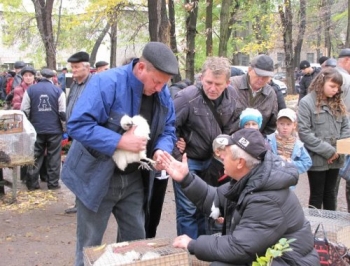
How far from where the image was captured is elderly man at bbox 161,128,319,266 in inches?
107

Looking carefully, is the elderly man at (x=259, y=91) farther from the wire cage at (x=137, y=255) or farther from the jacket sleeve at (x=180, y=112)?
the wire cage at (x=137, y=255)

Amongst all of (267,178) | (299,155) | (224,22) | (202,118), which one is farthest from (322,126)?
(224,22)

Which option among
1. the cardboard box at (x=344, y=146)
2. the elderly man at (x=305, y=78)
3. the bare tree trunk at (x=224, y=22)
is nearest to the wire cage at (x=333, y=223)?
the cardboard box at (x=344, y=146)

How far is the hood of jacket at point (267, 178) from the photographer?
2762 mm

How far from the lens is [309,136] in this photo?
4.91 meters

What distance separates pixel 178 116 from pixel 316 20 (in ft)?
89.2

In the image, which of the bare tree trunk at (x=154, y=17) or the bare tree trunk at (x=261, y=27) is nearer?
the bare tree trunk at (x=154, y=17)

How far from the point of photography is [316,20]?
29047mm

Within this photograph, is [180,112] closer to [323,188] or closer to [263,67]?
[263,67]

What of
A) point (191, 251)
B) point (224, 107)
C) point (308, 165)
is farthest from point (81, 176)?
point (308, 165)

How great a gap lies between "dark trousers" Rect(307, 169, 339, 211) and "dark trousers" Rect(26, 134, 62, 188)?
4.27 meters

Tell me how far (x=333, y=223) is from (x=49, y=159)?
5010 mm

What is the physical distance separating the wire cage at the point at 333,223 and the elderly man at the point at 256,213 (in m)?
1.08

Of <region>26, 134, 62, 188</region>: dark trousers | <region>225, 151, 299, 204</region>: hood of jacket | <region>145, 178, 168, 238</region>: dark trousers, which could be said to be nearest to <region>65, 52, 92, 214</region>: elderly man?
<region>145, 178, 168, 238</region>: dark trousers
